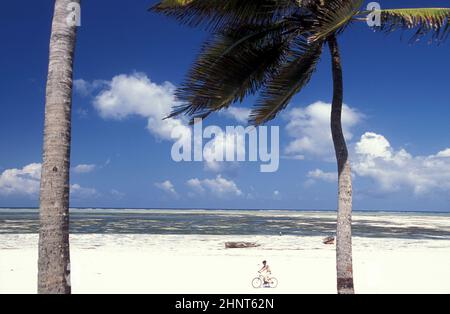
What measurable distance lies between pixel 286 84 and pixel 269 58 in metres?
0.78

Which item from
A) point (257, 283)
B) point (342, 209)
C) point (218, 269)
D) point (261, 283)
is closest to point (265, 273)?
point (261, 283)

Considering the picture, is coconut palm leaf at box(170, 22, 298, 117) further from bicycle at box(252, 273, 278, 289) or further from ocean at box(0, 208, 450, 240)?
ocean at box(0, 208, 450, 240)

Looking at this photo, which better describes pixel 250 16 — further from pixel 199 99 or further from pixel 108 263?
pixel 108 263

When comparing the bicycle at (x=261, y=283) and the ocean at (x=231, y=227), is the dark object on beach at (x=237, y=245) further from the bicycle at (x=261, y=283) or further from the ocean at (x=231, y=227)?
the ocean at (x=231, y=227)

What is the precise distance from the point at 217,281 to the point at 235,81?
24.6ft

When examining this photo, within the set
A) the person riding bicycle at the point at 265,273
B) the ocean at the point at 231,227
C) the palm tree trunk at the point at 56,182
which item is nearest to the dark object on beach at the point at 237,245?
the ocean at the point at 231,227

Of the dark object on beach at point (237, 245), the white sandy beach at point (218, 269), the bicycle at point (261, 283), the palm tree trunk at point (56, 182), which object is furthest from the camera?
the dark object on beach at point (237, 245)

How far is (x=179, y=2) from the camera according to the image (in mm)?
7828

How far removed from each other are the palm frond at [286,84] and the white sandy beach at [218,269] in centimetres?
535

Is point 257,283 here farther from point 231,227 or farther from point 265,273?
point 231,227

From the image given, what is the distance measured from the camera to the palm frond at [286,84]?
9.61 m

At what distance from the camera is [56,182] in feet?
18.0
